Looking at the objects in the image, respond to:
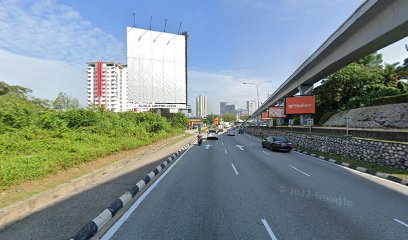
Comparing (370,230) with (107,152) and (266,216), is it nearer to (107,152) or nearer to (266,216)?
(266,216)

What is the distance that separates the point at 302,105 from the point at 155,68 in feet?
92.7

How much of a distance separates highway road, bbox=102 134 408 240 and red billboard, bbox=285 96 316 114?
2272cm

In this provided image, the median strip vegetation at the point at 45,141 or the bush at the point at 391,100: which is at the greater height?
the bush at the point at 391,100

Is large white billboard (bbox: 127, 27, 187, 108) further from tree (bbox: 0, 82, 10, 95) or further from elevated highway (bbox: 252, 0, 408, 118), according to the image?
elevated highway (bbox: 252, 0, 408, 118)

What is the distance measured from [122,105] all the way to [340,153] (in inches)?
3406

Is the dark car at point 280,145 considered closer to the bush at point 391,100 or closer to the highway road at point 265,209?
the highway road at point 265,209

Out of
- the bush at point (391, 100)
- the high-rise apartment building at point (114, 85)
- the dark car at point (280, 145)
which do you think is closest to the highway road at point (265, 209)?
the dark car at point (280, 145)

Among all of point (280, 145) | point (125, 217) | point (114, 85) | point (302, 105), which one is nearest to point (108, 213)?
point (125, 217)

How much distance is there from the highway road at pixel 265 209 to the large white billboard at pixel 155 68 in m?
37.1

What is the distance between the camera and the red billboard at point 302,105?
3055cm

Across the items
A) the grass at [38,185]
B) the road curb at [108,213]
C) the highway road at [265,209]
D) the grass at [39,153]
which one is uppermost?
the grass at [39,153]

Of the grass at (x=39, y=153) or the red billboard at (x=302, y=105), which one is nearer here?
the grass at (x=39, y=153)

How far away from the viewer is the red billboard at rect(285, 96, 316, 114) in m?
30.5

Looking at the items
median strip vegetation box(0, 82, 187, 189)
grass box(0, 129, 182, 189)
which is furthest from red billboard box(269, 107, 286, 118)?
grass box(0, 129, 182, 189)
